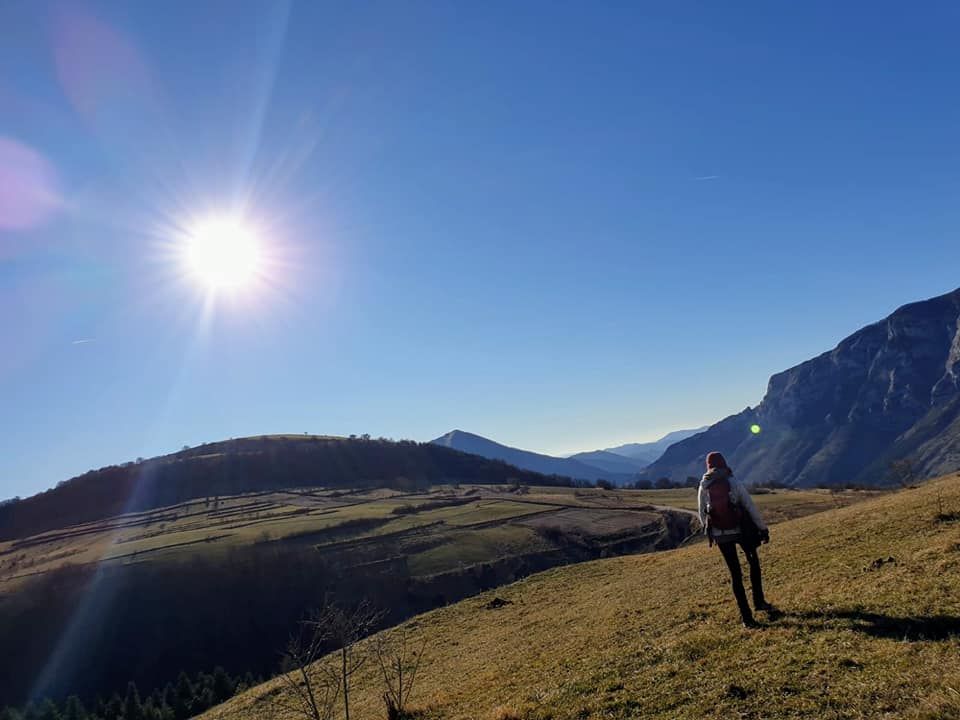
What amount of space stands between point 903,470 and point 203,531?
494ft

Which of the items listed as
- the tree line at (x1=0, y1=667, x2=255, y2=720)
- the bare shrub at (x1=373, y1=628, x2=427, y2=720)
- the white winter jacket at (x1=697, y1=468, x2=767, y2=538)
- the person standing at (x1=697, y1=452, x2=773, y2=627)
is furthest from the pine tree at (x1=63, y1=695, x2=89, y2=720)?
the white winter jacket at (x1=697, y1=468, x2=767, y2=538)

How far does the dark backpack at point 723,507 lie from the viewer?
44.7ft

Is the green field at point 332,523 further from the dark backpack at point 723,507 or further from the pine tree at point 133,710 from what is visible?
the dark backpack at point 723,507

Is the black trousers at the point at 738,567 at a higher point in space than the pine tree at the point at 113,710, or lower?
higher

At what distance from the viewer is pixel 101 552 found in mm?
134625

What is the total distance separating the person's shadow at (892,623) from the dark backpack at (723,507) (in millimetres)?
2534

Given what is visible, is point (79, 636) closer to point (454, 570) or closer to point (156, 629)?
point (156, 629)

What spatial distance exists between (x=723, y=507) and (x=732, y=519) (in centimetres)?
35

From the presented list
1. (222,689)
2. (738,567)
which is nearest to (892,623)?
(738,567)

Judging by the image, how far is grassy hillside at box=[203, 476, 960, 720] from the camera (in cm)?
939

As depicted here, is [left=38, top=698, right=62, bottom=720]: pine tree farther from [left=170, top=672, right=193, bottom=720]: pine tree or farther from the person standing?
the person standing

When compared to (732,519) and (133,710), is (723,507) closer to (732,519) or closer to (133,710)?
(732,519)

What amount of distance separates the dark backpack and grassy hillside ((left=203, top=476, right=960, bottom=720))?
2.49 meters

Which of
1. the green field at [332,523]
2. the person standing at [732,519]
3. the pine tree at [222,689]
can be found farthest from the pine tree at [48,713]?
the person standing at [732,519]
